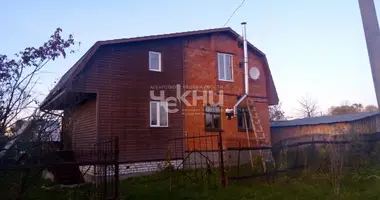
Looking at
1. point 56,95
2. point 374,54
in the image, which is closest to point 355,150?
point 374,54

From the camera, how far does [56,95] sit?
6.52 m

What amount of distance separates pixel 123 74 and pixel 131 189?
4626mm

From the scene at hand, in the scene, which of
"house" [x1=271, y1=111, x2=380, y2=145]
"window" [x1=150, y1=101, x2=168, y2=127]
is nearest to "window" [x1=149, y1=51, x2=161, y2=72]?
"window" [x1=150, y1=101, x2=168, y2=127]

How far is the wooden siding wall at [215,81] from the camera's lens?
43.4 ft

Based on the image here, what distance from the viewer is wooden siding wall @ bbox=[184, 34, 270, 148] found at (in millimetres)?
13234

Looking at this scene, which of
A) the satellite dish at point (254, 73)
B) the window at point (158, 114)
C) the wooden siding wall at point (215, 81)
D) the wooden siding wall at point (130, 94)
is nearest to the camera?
the wooden siding wall at point (130, 94)

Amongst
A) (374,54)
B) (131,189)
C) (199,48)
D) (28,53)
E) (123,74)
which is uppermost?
(199,48)

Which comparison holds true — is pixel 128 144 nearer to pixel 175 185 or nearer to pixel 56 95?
pixel 175 185

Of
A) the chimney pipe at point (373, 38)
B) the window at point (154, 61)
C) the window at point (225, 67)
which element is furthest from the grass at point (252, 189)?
the window at point (225, 67)

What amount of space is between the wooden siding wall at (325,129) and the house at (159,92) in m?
5.75

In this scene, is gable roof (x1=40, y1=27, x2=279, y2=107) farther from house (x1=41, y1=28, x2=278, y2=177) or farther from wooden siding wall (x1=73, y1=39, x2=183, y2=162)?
wooden siding wall (x1=73, y1=39, x2=183, y2=162)

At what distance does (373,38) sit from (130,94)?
31.0ft

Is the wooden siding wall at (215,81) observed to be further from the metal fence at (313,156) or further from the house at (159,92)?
the metal fence at (313,156)

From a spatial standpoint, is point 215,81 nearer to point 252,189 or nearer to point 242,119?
point 242,119
